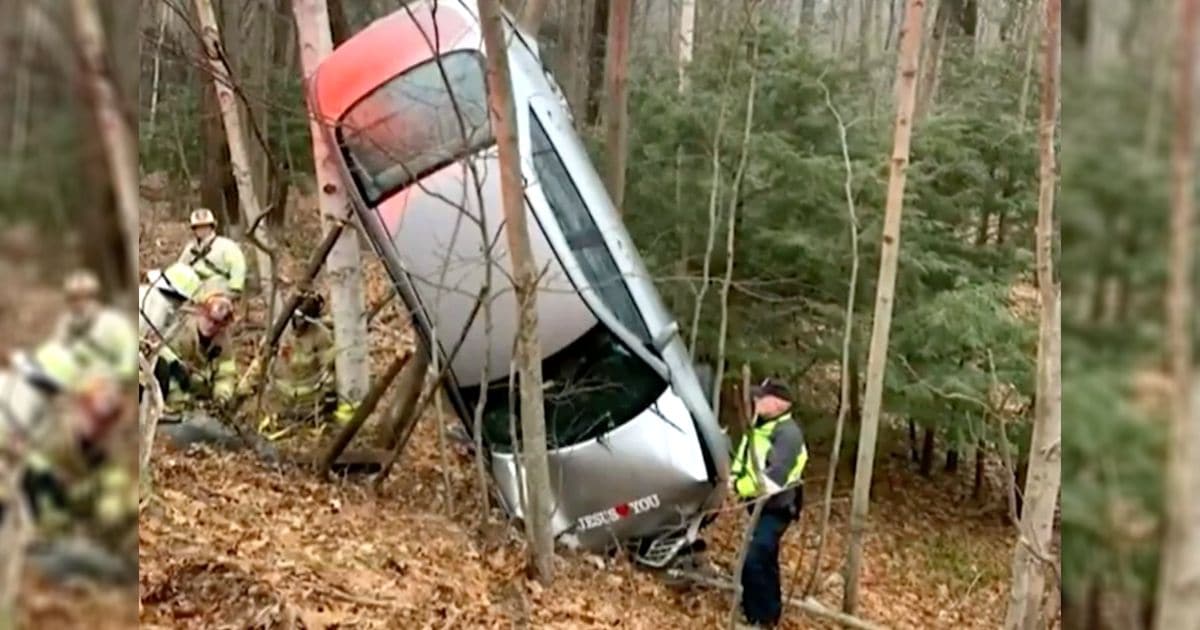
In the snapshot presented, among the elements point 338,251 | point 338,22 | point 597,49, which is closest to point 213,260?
point 338,251

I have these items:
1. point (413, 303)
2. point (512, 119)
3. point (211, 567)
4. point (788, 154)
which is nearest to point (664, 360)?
point (413, 303)

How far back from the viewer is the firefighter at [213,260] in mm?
7012

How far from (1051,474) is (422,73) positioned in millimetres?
3732

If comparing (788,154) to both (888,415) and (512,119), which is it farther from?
(512,119)

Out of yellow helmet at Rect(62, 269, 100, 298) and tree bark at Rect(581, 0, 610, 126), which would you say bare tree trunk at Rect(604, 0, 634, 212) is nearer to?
tree bark at Rect(581, 0, 610, 126)

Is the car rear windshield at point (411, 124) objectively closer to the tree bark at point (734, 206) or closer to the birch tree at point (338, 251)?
the birch tree at point (338, 251)

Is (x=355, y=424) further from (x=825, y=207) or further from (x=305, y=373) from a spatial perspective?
(x=825, y=207)

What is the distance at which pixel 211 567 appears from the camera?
4723 millimetres

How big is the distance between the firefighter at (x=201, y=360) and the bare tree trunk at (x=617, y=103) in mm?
3065

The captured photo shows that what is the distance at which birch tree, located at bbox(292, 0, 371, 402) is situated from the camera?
6645 mm

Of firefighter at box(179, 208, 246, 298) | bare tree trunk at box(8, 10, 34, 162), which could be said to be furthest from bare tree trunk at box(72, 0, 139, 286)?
firefighter at box(179, 208, 246, 298)

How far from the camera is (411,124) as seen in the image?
248 inches

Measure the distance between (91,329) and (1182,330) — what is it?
107 centimetres

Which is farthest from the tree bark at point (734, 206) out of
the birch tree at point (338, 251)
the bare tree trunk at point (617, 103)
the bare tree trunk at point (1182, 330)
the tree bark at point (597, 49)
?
the bare tree trunk at point (1182, 330)
